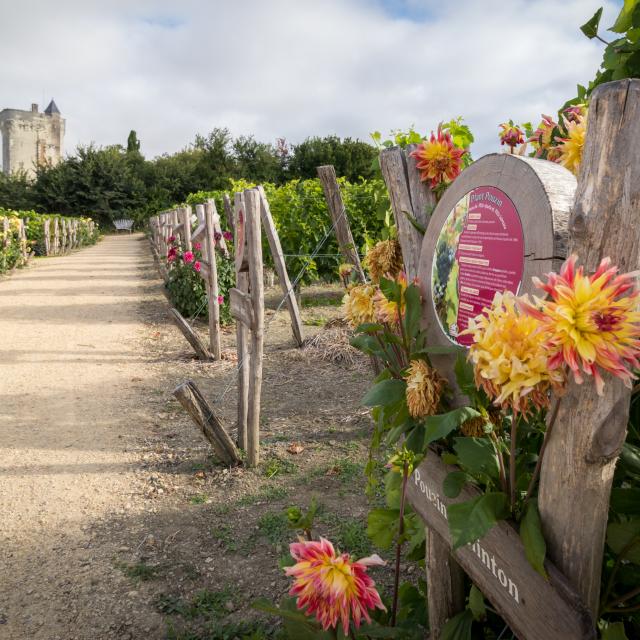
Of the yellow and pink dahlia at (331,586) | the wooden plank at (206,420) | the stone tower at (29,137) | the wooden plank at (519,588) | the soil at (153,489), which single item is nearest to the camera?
the wooden plank at (519,588)

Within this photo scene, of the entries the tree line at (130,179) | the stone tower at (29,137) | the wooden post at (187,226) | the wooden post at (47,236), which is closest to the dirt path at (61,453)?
the wooden post at (187,226)

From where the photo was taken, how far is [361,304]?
1.75 metres

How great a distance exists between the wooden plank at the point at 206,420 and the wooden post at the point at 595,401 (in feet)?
9.26

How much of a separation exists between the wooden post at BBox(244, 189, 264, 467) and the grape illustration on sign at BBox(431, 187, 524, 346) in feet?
8.50

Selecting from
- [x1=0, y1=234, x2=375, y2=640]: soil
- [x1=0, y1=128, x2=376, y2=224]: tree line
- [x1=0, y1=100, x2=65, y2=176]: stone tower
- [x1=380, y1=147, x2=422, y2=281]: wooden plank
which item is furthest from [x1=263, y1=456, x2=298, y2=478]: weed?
[x1=0, y1=100, x2=65, y2=176]: stone tower

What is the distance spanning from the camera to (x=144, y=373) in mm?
6371

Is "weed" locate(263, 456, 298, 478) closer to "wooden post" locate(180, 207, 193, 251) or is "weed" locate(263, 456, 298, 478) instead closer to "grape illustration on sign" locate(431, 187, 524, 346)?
"grape illustration on sign" locate(431, 187, 524, 346)

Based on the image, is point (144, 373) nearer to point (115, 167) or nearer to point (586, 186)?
point (586, 186)

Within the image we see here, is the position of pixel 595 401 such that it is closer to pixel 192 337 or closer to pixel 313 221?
pixel 192 337

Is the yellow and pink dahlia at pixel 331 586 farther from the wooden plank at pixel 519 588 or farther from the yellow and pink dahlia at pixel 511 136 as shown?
the yellow and pink dahlia at pixel 511 136

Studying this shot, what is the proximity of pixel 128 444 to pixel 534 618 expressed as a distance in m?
3.79

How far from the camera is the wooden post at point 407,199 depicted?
5.68 feet

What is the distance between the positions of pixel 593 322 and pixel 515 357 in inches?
5.4

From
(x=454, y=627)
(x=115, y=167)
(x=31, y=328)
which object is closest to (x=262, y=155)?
(x=115, y=167)
